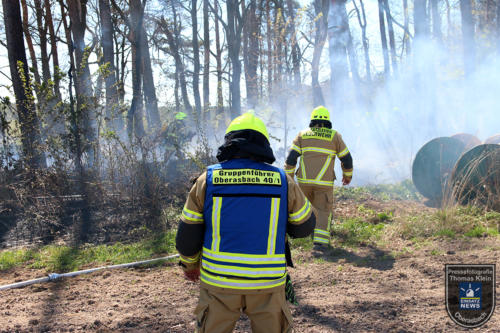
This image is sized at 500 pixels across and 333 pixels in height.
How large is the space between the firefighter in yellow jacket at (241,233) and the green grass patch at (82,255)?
4.03 metres

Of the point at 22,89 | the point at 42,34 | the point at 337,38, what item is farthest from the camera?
the point at 337,38

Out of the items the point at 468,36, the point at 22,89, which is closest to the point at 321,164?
the point at 22,89

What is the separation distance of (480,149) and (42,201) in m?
8.29

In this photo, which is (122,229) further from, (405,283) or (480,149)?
(480,149)

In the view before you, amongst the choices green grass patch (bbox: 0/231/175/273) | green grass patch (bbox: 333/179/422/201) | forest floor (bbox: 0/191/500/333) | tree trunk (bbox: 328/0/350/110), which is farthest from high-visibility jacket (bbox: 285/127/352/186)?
tree trunk (bbox: 328/0/350/110)

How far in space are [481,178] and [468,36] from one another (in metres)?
13.5

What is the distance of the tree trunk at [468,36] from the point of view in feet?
57.0

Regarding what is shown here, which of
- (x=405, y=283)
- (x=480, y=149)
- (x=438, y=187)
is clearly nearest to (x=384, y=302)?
(x=405, y=283)

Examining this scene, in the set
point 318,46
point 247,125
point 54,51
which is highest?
point 54,51

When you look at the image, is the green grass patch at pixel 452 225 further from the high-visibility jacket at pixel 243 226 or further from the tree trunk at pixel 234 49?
the tree trunk at pixel 234 49

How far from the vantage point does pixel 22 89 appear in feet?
30.4

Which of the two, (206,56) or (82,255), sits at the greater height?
(206,56)

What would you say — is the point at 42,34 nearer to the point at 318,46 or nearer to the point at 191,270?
the point at 318,46

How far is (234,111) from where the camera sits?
17.2 m
